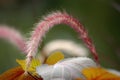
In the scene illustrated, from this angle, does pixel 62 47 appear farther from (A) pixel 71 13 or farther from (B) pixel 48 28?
(A) pixel 71 13

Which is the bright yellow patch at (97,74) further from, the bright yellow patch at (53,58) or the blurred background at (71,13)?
the blurred background at (71,13)

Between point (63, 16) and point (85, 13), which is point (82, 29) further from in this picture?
point (85, 13)

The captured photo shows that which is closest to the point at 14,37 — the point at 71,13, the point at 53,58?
the point at 53,58

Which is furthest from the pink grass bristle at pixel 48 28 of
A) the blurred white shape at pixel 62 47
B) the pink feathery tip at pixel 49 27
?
the blurred white shape at pixel 62 47

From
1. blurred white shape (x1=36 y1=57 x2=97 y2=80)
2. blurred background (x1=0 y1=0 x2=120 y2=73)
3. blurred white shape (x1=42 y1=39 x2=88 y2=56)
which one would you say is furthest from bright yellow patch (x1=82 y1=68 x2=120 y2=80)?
blurred background (x1=0 y1=0 x2=120 y2=73)

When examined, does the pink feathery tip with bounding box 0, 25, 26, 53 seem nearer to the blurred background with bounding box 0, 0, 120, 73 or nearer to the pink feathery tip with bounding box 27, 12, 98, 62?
the pink feathery tip with bounding box 27, 12, 98, 62
